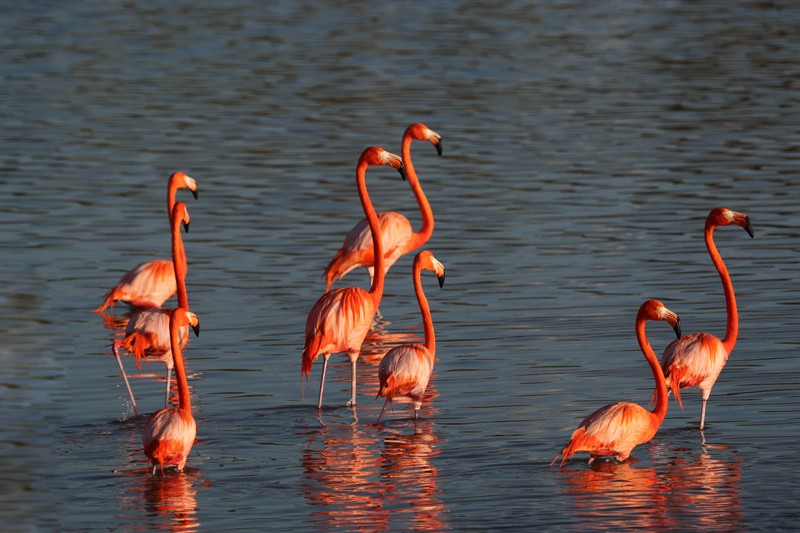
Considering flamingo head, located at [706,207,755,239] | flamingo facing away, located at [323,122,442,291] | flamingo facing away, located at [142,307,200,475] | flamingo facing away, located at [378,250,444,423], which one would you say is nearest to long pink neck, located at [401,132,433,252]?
flamingo facing away, located at [323,122,442,291]

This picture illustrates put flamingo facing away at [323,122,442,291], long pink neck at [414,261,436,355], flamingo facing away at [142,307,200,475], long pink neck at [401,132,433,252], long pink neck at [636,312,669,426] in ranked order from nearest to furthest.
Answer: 1. flamingo facing away at [142,307,200,475]
2. long pink neck at [636,312,669,426]
3. long pink neck at [414,261,436,355]
4. flamingo facing away at [323,122,442,291]
5. long pink neck at [401,132,433,252]

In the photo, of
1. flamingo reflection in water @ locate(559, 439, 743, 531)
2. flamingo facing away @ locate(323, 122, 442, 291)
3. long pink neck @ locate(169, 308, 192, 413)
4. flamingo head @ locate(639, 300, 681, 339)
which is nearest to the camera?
flamingo reflection in water @ locate(559, 439, 743, 531)

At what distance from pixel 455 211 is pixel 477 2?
22.0 m

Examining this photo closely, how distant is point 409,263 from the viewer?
12.9 meters

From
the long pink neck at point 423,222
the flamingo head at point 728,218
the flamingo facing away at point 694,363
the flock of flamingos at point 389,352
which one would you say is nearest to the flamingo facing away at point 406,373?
the flock of flamingos at point 389,352

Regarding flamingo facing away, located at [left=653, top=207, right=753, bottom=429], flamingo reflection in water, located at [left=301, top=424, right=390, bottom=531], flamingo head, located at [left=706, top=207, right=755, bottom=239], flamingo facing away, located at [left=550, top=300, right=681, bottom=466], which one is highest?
flamingo head, located at [left=706, top=207, right=755, bottom=239]

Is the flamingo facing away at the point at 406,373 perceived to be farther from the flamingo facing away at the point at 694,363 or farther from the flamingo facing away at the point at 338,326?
the flamingo facing away at the point at 694,363

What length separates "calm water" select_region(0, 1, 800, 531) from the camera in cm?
650

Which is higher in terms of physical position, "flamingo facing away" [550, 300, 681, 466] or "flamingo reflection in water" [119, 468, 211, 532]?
"flamingo facing away" [550, 300, 681, 466]

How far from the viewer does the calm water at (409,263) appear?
256 inches

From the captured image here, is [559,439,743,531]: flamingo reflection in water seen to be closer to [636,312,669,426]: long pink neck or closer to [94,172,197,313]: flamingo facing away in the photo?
[636,312,669,426]: long pink neck


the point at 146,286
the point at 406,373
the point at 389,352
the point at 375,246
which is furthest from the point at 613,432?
the point at 146,286

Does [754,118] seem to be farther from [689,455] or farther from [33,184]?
[689,455]

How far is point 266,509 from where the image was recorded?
645 cm
